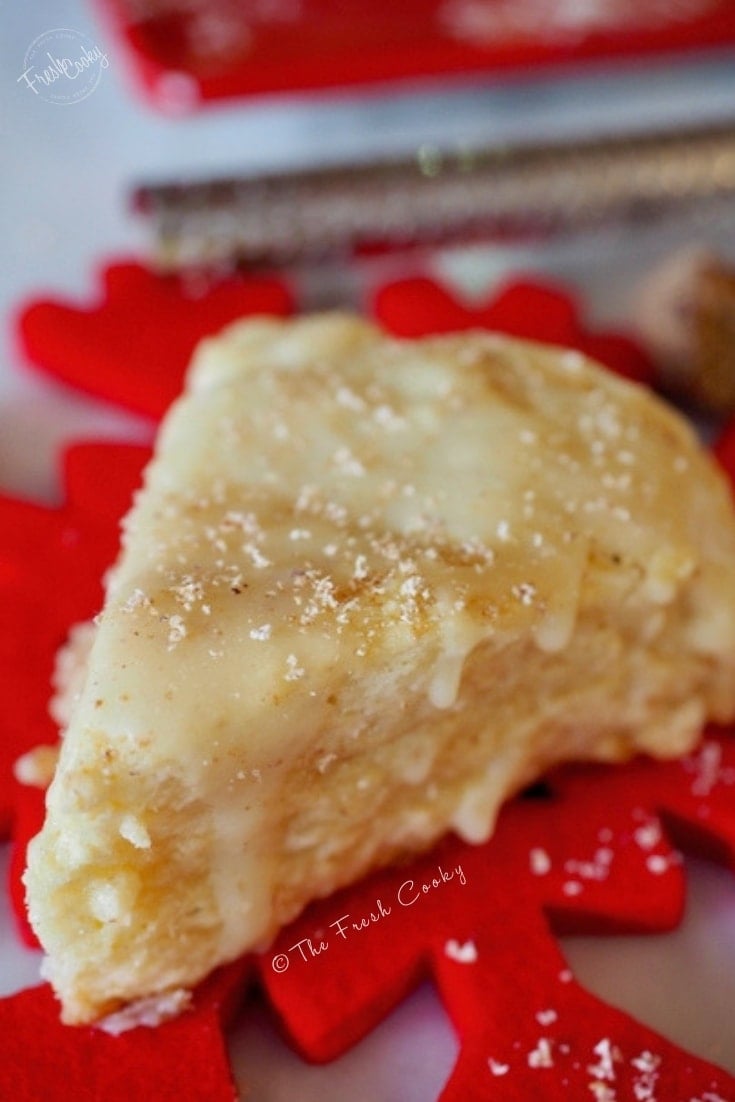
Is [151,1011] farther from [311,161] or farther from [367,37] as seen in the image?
[367,37]

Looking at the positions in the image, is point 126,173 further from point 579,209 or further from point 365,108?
point 579,209

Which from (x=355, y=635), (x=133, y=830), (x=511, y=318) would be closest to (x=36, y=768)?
(x=133, y=830)

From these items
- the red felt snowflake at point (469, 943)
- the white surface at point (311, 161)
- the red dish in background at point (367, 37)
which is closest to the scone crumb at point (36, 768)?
the red felt snowflake at point (469, 943)

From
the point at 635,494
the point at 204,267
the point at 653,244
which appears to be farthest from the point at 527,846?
the point at 653,244

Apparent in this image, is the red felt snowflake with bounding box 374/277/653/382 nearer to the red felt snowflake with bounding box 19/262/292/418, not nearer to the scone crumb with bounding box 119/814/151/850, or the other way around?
the red felt snowflake with bounding box 19/262/292/418

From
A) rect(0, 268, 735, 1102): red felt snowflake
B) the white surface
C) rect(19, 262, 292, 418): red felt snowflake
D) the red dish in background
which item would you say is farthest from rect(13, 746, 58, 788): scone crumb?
the red dish in background

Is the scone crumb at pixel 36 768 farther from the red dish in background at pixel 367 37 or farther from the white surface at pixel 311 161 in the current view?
the red dish in background at pixel 367 37
